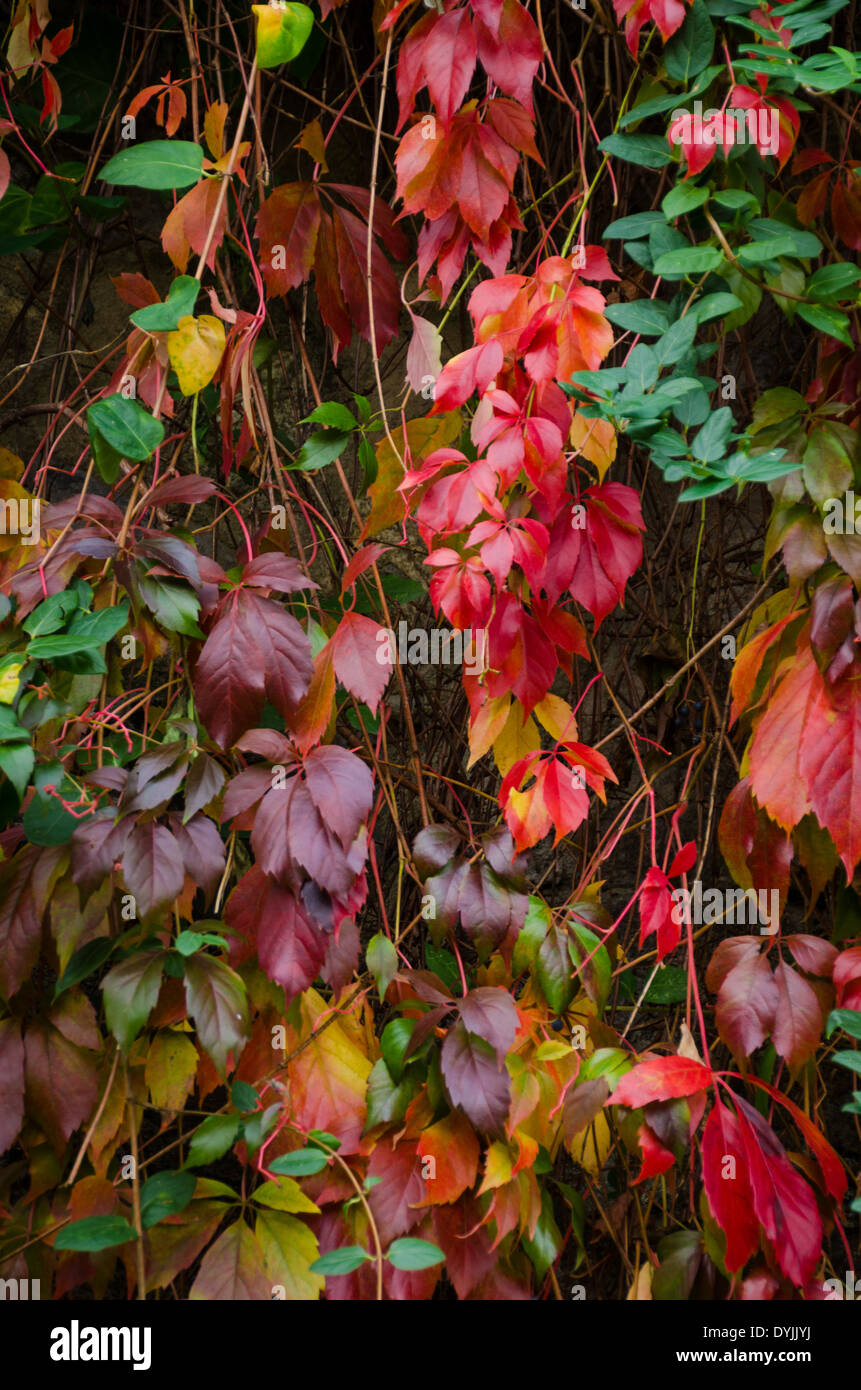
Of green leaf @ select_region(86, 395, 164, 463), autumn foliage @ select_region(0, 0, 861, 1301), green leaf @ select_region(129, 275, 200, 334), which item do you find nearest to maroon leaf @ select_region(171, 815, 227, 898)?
autumn foliage @ select_region(0, 0, 861, 1301)

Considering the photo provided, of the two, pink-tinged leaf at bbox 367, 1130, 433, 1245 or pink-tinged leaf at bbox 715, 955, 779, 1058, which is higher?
pink-tinged leaf at bbox 715, 955, 779, 1058

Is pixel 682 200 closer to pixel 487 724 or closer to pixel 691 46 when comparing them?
pixel 691 46

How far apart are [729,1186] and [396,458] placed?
0.75m

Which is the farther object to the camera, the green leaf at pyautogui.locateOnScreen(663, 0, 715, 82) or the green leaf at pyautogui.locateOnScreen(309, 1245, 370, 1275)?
the green leaf at pyautogui.locateOnScreen(663, 0, 715, 82)

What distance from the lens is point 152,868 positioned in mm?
910

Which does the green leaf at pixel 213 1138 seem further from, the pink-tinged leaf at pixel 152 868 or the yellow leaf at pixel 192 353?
the yellow leaf at pixel 192 353

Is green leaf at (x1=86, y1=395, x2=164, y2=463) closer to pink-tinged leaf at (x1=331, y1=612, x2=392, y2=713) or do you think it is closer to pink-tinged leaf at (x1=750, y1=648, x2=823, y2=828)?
pink-tinged leaf at (x1=331, y1=612, x2=392, y2=713)

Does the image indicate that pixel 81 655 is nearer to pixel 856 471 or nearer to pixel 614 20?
pixel 856 471

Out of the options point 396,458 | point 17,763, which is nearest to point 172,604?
point 17,763

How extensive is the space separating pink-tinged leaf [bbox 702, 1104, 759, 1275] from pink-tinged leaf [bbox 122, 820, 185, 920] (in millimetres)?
491

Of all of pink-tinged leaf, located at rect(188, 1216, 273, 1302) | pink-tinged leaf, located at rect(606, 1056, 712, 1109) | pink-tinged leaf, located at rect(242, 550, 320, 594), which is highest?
pink-tinged leaf, located at rect(242, 550, 320, 594)

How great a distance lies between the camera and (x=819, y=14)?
37.2 inches

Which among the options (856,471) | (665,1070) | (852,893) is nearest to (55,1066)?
(665,1070)

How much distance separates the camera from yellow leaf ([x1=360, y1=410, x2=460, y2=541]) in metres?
1.12
